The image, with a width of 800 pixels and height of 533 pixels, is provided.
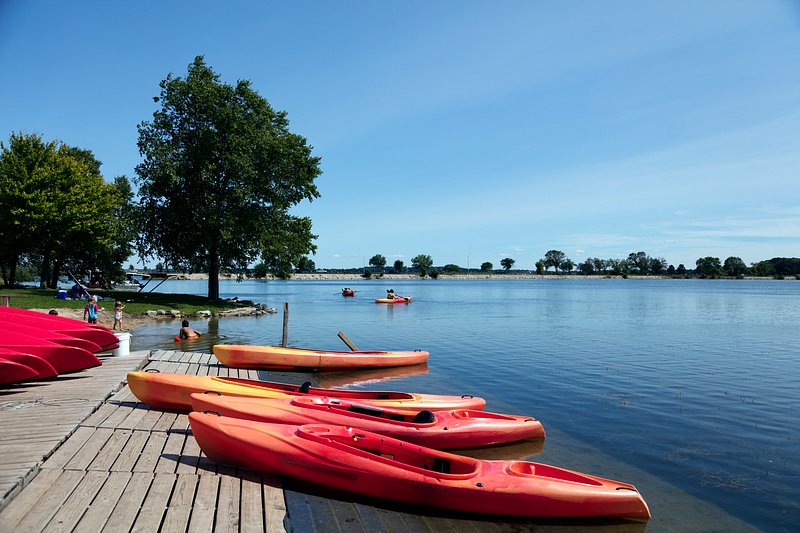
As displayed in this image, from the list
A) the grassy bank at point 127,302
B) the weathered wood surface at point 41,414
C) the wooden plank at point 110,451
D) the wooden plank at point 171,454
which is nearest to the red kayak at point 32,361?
the weathered wood surface at point 41,414

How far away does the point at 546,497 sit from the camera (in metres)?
6.66

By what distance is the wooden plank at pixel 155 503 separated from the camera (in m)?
5.07

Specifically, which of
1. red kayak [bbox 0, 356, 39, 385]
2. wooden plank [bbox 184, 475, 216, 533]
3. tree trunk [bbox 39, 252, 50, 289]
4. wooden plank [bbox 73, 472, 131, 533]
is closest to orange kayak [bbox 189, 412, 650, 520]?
wooden plank [bbox 184, 475, 216, 533]

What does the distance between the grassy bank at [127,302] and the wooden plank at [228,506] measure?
22.4m

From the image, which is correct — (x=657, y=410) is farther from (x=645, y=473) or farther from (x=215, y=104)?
(x=215, y=104)

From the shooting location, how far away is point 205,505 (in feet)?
18.4

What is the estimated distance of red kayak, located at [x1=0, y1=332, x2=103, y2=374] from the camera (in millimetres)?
9688

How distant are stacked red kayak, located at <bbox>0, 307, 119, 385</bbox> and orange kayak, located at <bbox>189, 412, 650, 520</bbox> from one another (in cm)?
409

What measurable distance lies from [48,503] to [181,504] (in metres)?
1.21

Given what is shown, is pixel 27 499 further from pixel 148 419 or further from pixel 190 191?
pixel 190 191

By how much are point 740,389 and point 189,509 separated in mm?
15138

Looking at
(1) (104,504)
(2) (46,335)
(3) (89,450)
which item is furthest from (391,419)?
(2) (46,335)

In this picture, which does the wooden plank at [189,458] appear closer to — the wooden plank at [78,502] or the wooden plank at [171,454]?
the wooden plank at [171,454]

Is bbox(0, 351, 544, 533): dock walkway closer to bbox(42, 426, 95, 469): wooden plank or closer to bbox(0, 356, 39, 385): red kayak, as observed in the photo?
bbox(42, 426, 95, 469): wooden plank
